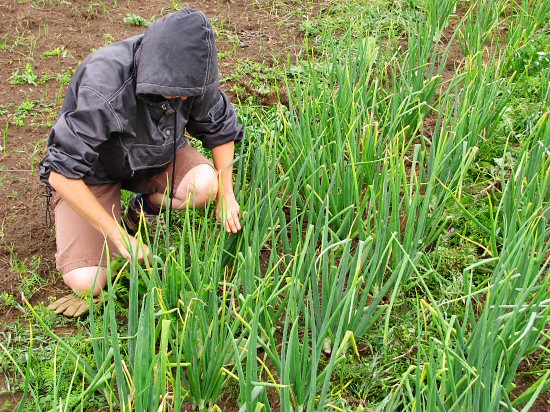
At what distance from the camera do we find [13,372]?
194 centimetres

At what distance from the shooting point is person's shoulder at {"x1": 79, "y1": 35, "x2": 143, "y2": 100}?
79.2 inches

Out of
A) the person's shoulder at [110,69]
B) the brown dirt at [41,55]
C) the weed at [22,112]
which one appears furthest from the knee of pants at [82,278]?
the weed at [22,112]

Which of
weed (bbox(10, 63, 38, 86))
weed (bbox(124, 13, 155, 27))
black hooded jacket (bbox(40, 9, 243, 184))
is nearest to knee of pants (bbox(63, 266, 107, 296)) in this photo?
black hooded jacket (bbox(40, 9, 243, 184))

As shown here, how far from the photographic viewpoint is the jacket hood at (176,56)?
1.90 m

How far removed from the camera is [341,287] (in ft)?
5.86

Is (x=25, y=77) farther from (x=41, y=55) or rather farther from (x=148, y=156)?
(x=148, y=156)

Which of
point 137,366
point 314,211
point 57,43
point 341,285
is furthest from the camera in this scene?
point 57,43

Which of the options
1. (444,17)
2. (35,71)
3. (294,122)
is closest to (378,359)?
(294,122)

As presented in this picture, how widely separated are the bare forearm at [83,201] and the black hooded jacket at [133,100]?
1.3 inches

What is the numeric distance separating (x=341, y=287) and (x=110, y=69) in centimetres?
98

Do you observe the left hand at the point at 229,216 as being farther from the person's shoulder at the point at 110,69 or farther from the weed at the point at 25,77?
the weed at the point at 25,77

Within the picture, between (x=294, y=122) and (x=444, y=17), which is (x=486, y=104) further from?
(x=444, y=17)

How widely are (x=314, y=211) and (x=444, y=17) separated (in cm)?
165

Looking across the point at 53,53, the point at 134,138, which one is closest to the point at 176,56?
the point at 134,138
